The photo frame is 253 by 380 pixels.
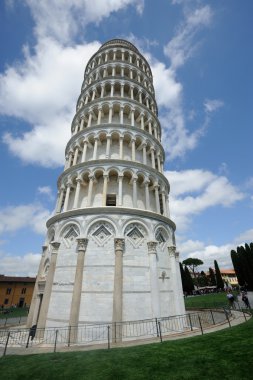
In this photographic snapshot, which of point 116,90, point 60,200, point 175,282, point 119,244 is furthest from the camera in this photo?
point 116,90

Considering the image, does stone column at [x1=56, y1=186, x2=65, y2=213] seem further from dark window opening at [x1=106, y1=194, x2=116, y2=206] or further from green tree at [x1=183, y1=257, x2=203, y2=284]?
green tree at [x1=183, y1=257, x2=203, y2=284]

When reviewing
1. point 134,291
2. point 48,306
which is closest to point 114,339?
point 134,291

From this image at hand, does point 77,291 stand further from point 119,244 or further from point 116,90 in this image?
point 116,90

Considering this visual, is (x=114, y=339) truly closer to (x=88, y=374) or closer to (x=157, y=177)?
(x=88, y=374)

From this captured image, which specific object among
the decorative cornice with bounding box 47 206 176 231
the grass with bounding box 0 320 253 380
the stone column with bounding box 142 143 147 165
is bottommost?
the grass with bounding box 0 320 253 380

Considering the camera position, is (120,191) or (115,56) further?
(115,56)

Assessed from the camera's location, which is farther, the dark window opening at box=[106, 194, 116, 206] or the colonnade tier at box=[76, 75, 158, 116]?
the colonnade tier at box=[76, 75, 158, 116]

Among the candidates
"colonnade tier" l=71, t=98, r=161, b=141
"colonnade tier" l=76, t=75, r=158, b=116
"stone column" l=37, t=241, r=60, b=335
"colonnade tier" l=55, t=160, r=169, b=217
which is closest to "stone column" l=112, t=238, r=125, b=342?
"colonnade tier" l=55, t=160, r=169, b=217

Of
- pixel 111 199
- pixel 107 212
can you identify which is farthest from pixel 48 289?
pixel 111 199

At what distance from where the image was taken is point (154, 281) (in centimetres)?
1533

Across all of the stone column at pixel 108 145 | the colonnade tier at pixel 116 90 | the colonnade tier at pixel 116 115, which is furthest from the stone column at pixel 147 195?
the colonnade tier at pixel 116 90

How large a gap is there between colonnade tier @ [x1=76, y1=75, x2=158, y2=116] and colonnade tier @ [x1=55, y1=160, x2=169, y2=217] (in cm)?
1009

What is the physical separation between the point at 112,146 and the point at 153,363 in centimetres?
1814

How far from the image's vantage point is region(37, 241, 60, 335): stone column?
48.3 ft
